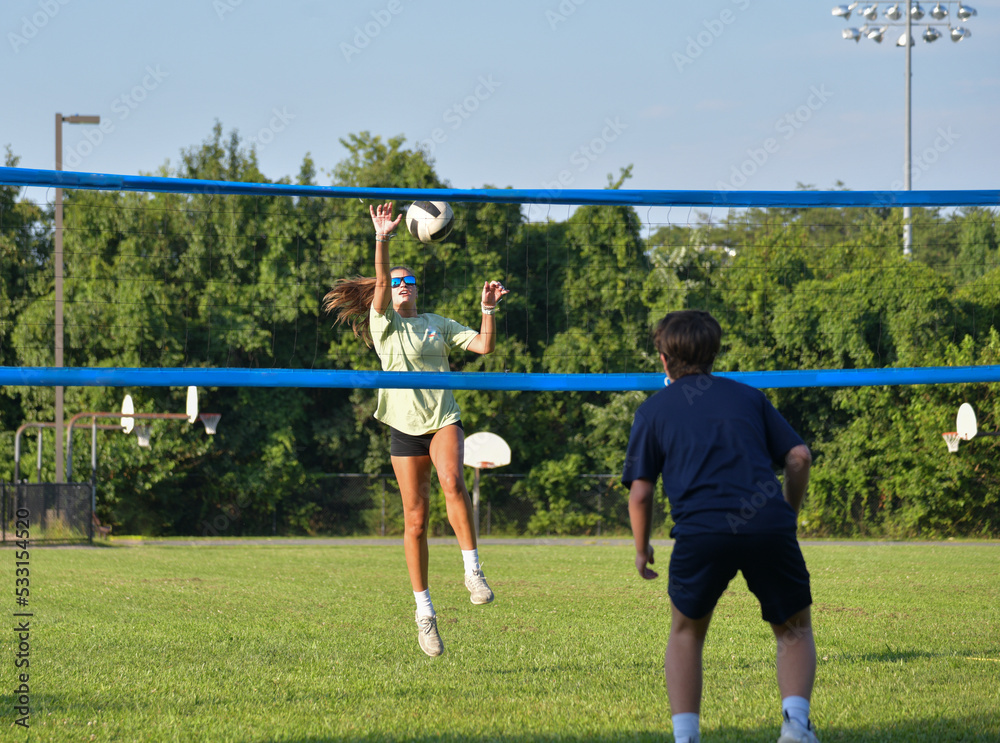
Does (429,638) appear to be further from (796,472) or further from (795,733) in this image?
(796,472)

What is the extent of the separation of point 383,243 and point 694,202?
6.29ft

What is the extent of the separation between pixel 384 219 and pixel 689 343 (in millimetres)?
2615

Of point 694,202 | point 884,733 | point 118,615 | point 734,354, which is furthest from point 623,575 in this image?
point 734,354

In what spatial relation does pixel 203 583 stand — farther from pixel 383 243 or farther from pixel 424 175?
pixel 424 175

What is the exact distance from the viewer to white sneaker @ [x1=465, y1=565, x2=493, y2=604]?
19.2 ft

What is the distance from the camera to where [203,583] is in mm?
11641

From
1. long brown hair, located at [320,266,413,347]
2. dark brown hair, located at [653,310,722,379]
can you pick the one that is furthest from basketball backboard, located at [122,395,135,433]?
dark brown hair, located at [653,310,722,379]

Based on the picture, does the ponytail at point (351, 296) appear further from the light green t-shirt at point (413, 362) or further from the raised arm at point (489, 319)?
the raised arm at point (489, 319)

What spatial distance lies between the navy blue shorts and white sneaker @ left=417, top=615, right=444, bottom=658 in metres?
2.55

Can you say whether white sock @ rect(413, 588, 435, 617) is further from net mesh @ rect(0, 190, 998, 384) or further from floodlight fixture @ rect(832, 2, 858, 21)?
floodlight fixture @ rect(832, 2, 858, 21)

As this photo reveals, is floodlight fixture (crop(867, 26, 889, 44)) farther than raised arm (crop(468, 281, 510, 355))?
Yes

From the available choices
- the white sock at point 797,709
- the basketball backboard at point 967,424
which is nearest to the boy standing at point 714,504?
the white sock at point 797,709

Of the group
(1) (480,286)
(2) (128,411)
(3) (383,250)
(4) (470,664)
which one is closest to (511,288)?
(1) (480,286)

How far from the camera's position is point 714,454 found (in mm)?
3352
